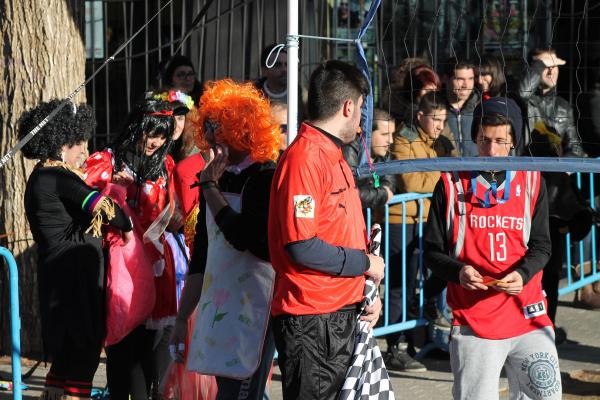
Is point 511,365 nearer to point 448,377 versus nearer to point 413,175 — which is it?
point 448,377

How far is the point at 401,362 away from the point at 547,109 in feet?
7.69

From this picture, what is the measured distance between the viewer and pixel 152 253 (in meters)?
6.05

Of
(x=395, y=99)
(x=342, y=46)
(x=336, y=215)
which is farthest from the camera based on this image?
(x=342, y=46)

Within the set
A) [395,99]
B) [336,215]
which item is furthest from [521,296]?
[395,99]

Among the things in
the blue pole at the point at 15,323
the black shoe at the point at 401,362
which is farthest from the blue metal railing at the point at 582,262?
the blue pole at the point at 15,323

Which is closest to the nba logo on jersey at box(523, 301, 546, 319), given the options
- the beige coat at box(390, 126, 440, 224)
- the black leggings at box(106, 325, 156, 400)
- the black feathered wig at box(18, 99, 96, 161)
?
the black leggings at box(106, 325, 156, 400)

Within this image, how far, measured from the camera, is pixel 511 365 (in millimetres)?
4918

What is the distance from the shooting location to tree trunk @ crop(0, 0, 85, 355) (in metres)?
7.60

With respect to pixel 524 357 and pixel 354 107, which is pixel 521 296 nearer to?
pixel 524 357

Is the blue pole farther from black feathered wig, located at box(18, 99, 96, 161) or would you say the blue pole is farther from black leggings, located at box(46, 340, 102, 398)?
black feathered wig, located at box(18, 99, 96, 161)

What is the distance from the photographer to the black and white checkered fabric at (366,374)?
13.8ft

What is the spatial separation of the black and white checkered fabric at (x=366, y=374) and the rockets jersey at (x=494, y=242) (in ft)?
2.40

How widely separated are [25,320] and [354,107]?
4.20 meters

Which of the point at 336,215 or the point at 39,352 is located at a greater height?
the point at 336,215
